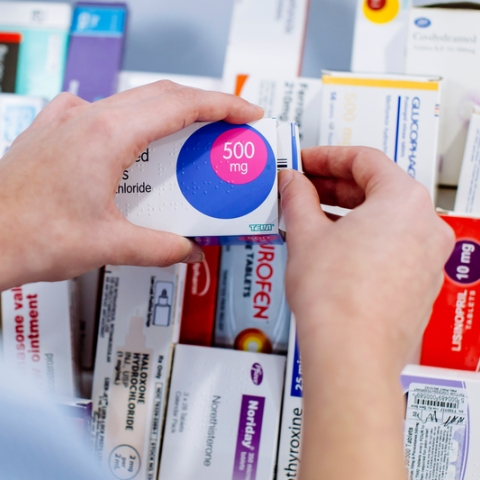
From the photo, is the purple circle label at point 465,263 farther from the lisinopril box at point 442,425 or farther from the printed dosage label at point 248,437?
the printed dosage label at point 248,437

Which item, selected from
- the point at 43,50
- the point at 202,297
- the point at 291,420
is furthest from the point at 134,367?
the point at 43,50

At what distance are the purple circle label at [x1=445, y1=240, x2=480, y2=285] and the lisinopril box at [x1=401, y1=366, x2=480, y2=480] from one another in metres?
0.16

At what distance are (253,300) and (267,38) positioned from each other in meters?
0.55

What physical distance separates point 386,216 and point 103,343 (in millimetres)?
613

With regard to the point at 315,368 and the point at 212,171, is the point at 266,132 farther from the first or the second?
the point at 315,368

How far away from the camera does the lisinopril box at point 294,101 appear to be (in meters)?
0.95

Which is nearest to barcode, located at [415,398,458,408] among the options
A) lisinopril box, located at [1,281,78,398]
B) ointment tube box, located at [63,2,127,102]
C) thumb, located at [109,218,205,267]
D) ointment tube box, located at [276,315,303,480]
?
ointment tube box, located at [276,315,303,480]

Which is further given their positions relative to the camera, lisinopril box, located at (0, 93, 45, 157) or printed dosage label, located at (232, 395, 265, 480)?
lisinopril box, located at (0, 93, 45, 157)

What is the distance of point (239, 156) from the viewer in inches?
27.7

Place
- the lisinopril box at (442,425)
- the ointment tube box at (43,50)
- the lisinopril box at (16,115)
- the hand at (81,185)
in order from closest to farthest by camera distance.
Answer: the hand at (81,185) < the lisinopril box at (442,425) < the lisinopril box at (16,115) < the ointment tube box at (43,50)

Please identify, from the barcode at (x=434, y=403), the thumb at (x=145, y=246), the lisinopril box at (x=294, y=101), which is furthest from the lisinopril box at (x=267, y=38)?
the barcode at (x=434, y=403)

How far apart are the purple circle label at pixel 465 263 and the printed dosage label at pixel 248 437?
40 centimetres

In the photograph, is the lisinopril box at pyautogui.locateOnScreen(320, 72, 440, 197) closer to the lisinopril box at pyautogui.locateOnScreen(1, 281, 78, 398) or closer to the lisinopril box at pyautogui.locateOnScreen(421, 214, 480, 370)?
the lisinopril box at pyautogui.locateOnScreen(421, 214, 480, 370)

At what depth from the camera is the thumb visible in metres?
0.66
